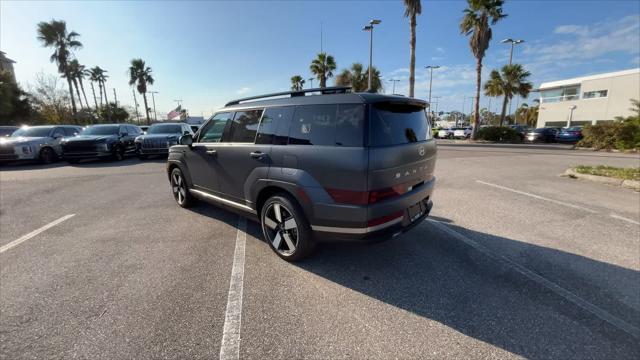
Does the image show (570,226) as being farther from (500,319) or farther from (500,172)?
(500,172)

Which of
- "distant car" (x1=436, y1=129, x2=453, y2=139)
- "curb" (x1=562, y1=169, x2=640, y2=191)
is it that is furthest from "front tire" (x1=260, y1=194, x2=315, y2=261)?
"distant car" (x1=436, y1=129, x2=453, y2=139)

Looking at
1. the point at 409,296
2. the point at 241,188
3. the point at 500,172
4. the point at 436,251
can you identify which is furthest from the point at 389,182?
the point at 500,172

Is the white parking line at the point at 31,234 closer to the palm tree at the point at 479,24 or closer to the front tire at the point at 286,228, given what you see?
the front tire at the point at 286,228

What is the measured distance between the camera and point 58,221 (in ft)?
16.1

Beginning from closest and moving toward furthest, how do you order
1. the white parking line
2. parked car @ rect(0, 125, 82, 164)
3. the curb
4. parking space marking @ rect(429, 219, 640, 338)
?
1. parking space marking @ rect(429, 219, 640, 338)
2. the white parking line
3. the curb
4. parked car @ rect(0, 125, 82, 164)

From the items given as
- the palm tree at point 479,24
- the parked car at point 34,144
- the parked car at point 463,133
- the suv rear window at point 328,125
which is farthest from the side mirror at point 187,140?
the parked car at point 463,133

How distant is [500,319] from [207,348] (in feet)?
7.79

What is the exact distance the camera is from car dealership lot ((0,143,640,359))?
2086 mm

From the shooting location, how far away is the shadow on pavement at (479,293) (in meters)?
2.07

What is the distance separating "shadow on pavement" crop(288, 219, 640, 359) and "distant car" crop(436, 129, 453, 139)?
3585cm

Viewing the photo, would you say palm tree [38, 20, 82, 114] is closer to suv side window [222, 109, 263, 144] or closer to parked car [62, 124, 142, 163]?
parked car [62, 124, 142, 163]

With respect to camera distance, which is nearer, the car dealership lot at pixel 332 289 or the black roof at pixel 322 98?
the car dealership lot at pixel 332 289

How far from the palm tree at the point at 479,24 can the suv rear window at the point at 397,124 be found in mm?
26876

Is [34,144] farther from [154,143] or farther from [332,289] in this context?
[332,289]
